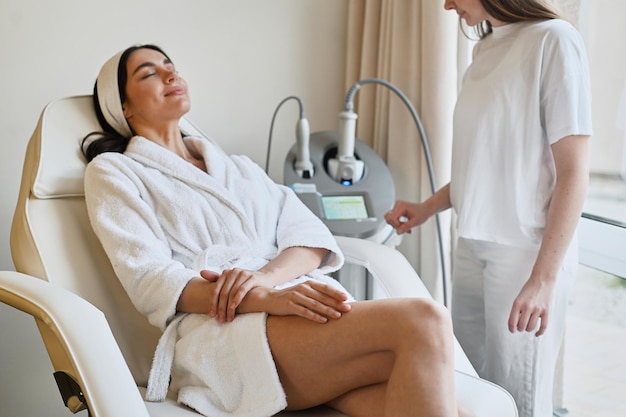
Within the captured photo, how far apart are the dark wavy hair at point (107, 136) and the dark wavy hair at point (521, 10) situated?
32.8 inches

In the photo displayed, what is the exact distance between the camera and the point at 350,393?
4.85 feet

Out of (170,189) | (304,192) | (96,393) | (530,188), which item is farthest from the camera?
(304,192)

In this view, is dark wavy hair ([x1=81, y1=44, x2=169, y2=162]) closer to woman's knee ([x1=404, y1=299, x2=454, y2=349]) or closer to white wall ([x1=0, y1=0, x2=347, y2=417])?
white wall ([x1=0, y1=0, x2=347, y2=417])

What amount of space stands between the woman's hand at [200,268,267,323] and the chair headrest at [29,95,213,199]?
455mm

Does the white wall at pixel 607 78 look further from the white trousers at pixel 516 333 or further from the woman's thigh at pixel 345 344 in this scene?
the woman's thigh at pixel 345 344

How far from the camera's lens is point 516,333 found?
169cm

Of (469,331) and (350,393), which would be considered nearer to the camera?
(350,393)

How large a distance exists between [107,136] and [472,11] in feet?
2.99

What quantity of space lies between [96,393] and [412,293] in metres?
0.81

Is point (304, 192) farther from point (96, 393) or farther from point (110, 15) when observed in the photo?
point (96, 393)

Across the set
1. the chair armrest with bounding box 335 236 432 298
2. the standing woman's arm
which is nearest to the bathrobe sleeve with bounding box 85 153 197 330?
the chair armrest with bounding box 335 236 432 298

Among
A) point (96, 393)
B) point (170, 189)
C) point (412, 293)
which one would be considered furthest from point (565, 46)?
point (96, 393)

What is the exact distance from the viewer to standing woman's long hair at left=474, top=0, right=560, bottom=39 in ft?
5.26

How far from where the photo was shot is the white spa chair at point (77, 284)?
1.30 metres
